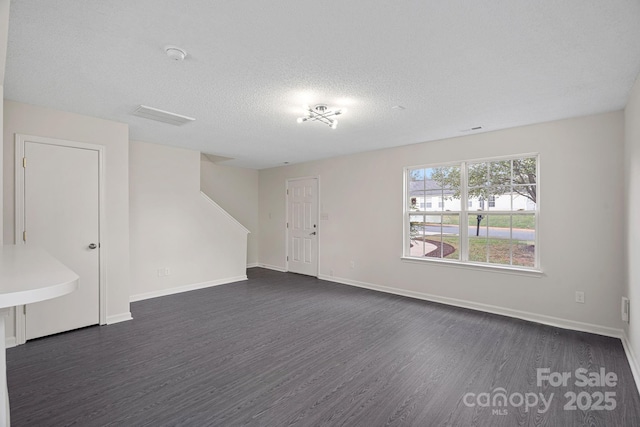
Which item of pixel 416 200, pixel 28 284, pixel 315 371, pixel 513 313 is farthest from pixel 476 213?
pixel 28 284

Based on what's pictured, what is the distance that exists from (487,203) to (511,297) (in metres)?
1.26

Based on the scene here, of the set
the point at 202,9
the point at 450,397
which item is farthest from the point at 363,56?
the point at 450,397

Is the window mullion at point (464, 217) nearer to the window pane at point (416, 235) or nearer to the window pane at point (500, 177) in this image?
the window pane at point (500, 177)

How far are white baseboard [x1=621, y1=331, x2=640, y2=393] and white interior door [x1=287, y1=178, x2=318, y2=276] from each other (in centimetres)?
451

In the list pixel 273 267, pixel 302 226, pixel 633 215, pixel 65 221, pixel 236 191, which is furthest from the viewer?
pixel 273 267

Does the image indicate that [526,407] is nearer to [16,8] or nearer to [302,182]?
[16,8]

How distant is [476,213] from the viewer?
422cm

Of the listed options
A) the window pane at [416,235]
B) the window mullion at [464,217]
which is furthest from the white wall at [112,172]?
the window mullion at [464,217]

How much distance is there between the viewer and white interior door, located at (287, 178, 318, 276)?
6288mm

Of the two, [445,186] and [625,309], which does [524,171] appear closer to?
[445,186]

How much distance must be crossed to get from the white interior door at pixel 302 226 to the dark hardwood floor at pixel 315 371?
2356 millimetres

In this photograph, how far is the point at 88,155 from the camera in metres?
3.53

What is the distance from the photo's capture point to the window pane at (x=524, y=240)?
12.5 feet

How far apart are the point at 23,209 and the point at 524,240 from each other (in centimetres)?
577
